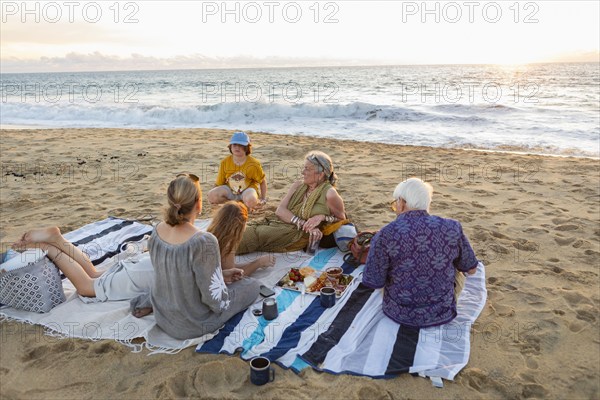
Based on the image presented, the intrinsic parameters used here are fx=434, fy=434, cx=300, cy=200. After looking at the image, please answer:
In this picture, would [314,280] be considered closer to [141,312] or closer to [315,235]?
[315,235]

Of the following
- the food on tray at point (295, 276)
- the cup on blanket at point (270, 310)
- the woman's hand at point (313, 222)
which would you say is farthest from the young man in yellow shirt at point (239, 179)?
the cup on blanket at point (270, 310)

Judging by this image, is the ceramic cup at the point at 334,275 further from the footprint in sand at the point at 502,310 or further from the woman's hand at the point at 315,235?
the footprint in sand at the point at 502,310

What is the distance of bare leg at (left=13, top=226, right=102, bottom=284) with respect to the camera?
132 inches

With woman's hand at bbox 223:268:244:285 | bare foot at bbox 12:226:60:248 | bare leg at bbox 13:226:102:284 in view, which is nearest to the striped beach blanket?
woman's hand at bbox 223:268:244:285

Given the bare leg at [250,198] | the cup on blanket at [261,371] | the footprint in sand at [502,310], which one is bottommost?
the cup on blanket at [261,371]

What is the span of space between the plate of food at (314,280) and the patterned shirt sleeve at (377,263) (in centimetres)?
61

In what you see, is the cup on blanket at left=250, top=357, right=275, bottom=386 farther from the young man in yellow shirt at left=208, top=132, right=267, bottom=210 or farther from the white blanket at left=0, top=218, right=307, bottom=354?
the young man in yellow shirt at left=208, top=132, right=267, bottom=210

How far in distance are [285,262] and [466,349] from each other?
1.92m

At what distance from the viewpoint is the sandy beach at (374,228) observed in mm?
2730

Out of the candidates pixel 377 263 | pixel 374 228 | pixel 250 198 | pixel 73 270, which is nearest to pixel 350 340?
pixel 377 263

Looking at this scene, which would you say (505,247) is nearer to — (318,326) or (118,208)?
(318,326)

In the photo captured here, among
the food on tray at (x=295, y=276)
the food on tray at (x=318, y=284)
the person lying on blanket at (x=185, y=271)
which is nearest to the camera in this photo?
the person lying on blanket at (x=185, y=271)

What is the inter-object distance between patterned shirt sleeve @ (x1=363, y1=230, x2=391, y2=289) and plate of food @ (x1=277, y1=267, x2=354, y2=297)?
2.01 feet

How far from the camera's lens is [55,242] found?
3.44 metres
